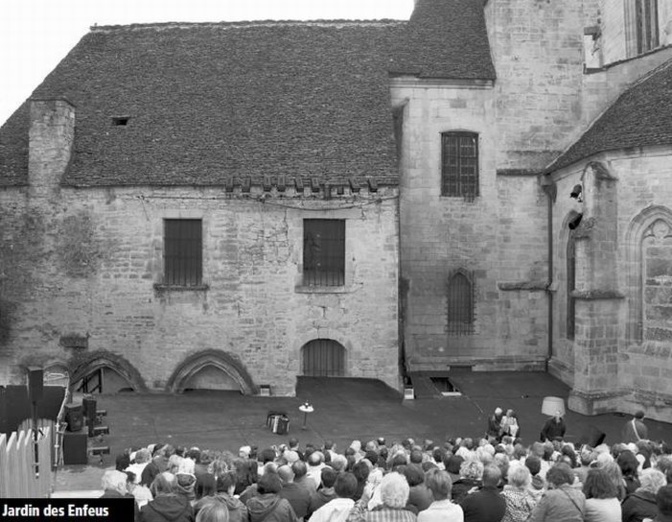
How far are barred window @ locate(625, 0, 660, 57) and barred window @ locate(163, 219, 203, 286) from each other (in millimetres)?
18951

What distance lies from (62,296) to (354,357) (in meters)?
9.24

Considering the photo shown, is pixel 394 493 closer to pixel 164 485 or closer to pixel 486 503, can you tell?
pixel 486 503

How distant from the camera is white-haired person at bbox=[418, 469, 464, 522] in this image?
21.1ft

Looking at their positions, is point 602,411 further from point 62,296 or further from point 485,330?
point 62,296

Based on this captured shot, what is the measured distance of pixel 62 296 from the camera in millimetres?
21312

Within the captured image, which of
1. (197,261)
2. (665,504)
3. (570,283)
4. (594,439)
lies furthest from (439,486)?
(570,283)

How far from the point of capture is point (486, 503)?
22.4ft

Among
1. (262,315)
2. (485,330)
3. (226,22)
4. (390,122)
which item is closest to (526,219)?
(485,330)

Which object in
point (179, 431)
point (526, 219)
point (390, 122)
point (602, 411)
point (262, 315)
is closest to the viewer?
point (179, 431)

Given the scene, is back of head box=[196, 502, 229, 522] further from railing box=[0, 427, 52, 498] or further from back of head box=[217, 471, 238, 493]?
railing box=[0, 427, 52, 498]

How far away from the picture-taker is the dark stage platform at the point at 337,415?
16.6 m

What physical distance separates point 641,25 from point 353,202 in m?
15.4

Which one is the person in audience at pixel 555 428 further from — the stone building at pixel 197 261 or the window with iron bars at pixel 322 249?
the window with iron bars at pixel 322 249
